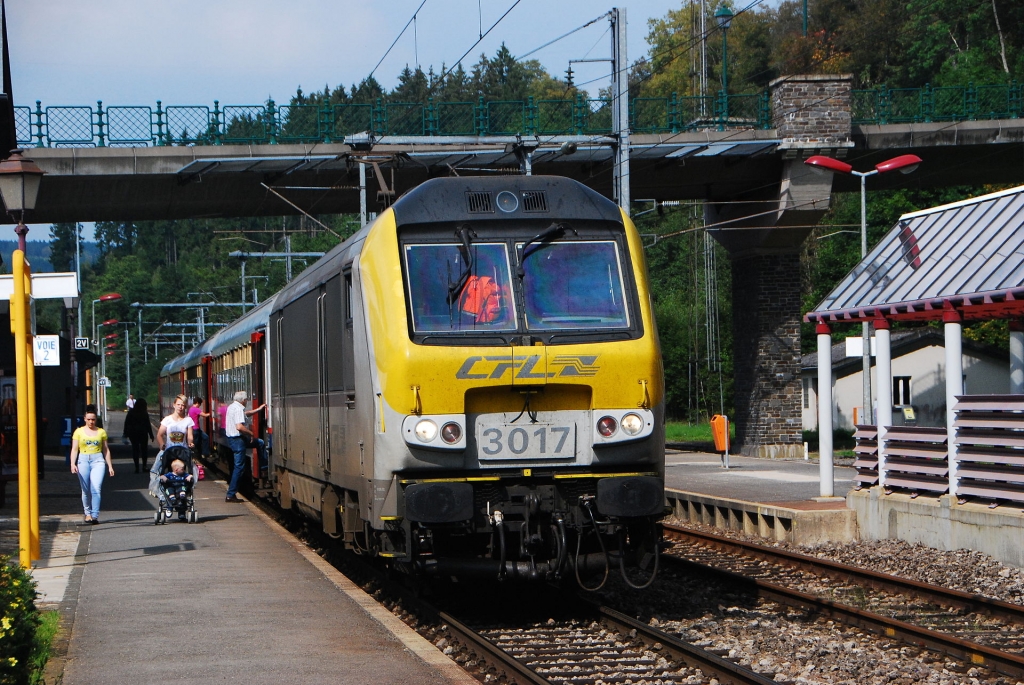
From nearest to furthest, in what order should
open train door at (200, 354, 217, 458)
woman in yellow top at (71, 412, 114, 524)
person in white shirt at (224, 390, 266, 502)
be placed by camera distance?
woman in yellow top at (71, 412, 114, 524) → person in white shirt at (224, 390, 266, 502) → open train door at (200, 354, 217, 458)

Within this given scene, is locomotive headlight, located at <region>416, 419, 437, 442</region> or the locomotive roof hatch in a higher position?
the locomotive roof hatch

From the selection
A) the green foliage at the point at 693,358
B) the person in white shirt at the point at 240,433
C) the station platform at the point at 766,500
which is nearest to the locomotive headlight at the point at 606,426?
the station platform at the point at 766,500

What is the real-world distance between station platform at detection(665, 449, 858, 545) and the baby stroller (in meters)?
7.36

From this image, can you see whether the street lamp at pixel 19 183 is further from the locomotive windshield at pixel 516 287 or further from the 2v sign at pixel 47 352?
the 2v sign at pixel 47 352

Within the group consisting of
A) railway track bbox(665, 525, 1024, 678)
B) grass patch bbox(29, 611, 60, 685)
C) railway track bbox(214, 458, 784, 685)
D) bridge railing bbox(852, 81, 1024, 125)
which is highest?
bridge railing bbox(852, 81, 1024, 125)

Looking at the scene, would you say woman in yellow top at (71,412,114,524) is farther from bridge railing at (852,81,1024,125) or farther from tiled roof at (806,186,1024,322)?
bridge railing at (852,81,1024,125)

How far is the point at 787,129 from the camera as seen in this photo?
31328mm

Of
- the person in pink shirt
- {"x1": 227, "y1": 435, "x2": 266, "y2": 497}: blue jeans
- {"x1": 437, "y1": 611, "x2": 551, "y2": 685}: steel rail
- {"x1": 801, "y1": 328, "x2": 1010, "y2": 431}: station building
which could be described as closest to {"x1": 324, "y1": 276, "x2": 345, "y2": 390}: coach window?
{"x1": 437, "y1": 611, "x2": 551, "y2": 685}: steel rail

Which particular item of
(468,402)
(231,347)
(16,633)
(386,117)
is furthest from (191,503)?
(386,117)

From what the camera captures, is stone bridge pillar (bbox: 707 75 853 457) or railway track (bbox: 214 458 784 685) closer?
railway track (bbox: 214 458 784 685)

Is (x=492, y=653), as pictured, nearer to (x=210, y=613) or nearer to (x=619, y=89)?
(x=210, y=613)

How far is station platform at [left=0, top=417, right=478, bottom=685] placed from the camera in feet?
26.6

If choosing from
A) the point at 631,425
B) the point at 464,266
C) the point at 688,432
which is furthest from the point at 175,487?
the point at 688,432

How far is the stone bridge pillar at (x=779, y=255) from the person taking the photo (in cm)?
3123
